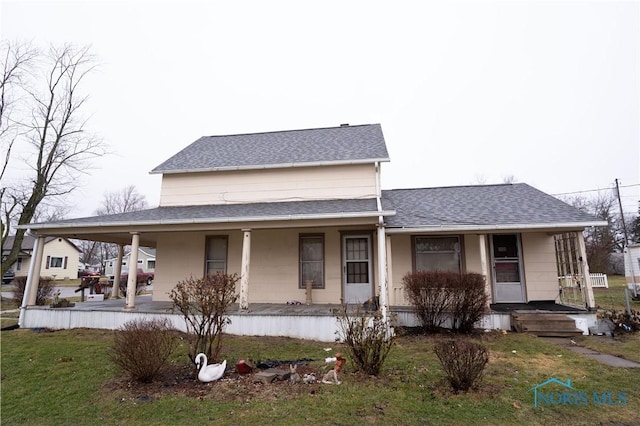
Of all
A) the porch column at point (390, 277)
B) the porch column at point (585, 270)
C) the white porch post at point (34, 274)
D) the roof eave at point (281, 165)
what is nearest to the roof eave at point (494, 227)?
the porch column at point (390, 277)

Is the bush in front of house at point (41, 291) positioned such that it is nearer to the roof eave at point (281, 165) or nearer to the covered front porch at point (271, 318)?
the covered front porch at point (271, 318)

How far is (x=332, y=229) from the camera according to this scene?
34.8 ft

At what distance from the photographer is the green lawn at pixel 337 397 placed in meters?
3.85

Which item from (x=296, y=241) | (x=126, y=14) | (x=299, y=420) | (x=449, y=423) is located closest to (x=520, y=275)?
(x=296, y=241)

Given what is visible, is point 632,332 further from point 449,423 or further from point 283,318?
point 283,318

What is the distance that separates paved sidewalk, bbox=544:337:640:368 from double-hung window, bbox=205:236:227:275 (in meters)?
9.39

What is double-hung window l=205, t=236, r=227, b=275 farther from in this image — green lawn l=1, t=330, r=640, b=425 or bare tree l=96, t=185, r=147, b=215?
bare tree l=96, t=185, r=147, b=215

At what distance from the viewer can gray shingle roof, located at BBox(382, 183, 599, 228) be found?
368 inches

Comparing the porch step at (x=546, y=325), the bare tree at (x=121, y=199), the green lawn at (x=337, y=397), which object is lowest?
the green lawn at (x=337, y=397)

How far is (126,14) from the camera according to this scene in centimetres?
1219

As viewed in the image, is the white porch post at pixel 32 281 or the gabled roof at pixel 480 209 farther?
the white porch post at pixel 32 281

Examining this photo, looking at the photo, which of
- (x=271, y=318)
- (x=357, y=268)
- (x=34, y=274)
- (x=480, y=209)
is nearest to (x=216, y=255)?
(x=271, y=318)

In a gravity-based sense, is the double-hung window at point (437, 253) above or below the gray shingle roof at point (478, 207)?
below

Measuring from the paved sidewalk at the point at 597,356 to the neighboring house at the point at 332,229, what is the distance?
2.11 m
